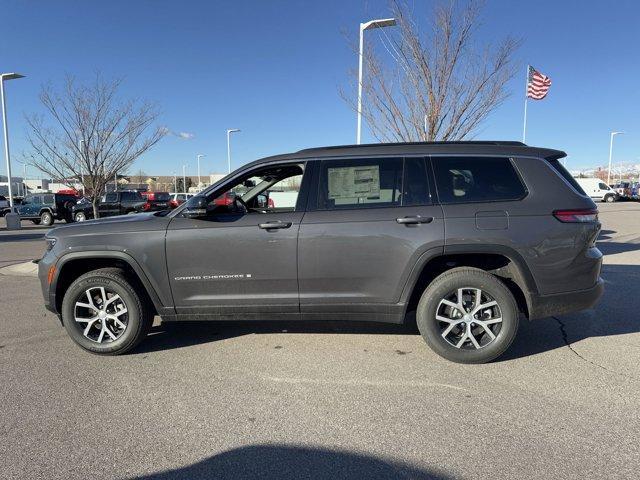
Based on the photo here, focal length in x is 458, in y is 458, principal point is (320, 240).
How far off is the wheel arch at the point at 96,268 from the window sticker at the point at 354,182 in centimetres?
185

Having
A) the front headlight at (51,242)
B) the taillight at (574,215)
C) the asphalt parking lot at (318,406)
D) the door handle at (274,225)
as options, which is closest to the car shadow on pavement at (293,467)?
the asphalt parking lot at (318,406)

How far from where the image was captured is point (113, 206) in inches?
925

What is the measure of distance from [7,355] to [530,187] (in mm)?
5049

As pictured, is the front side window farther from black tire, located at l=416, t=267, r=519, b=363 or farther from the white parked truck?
the white parked truck

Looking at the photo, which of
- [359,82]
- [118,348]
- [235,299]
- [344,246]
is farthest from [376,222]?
[359,82]

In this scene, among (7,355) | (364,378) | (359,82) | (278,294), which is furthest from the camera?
→ (359,82)

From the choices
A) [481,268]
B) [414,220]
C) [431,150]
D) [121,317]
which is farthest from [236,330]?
[431,150]

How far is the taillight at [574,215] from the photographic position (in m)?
3.85

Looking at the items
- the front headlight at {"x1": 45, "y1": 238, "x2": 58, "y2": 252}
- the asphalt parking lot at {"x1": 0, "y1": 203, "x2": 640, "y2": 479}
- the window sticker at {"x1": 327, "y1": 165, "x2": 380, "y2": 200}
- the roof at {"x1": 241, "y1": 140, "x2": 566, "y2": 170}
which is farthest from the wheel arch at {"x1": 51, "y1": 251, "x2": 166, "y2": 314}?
the window sticker at {"x1": 327, "y1": 165, "x2": 380, "y2": 200}

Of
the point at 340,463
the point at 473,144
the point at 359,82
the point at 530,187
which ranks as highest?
the point at 359,82

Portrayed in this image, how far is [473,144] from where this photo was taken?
416cm

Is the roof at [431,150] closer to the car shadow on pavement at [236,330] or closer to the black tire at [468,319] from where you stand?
the black tire at [468,319]

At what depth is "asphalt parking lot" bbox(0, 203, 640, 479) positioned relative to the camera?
105 inches

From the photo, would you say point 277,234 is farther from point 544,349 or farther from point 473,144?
point 544,349
